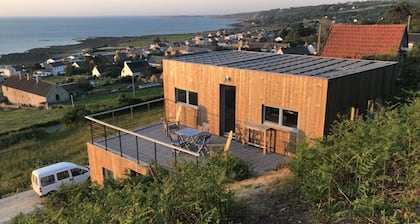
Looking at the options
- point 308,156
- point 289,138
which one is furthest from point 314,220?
point 289,138

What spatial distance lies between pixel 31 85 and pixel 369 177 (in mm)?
62339

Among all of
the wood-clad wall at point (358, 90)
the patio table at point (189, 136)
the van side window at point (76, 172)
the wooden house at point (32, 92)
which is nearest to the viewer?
the wood-clad wall at point (358, 90)

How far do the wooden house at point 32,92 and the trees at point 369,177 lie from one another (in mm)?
53555

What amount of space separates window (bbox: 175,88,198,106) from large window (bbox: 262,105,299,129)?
2.76 meters

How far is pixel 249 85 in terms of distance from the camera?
10172mm

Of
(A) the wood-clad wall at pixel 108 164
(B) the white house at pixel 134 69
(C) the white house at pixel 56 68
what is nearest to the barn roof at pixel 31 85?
(B) the white house at pixel 134 69

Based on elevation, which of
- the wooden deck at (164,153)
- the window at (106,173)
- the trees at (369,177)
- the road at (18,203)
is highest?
the trees at (369,177)

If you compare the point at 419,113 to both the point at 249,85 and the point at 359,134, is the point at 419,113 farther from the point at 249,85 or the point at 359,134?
the point at 249,85

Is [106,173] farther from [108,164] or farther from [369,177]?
[369,177]

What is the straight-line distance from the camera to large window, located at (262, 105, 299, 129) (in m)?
9.55

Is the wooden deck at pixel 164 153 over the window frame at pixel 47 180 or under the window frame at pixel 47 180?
over

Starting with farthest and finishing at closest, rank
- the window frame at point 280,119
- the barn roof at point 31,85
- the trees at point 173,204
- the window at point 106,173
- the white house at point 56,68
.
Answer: the white house at point 56,68
the barn roof at point 31,85
the window at point 106,173
the window frame at point 280,119
the trees at point 173,204

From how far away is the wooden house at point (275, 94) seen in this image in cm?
898

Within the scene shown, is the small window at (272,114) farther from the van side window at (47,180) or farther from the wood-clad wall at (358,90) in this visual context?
the van side window at (47,180)
